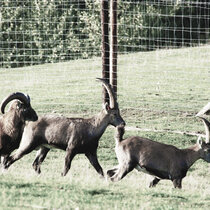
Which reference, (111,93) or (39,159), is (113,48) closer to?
(111,93)

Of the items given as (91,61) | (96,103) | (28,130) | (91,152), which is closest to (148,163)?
(91,152)

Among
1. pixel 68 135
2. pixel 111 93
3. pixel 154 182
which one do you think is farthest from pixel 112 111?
pixel 154 182

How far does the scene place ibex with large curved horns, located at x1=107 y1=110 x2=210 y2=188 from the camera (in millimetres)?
11695

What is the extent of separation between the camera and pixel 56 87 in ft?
76.8

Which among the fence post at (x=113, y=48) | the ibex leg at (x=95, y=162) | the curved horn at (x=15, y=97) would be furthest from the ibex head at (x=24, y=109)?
the fence post at (x=113, y=48)

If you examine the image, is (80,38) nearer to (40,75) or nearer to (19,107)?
(40,75)

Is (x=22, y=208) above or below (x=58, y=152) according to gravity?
above

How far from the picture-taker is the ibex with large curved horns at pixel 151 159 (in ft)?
38.4

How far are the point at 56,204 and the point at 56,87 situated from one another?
15.1 m

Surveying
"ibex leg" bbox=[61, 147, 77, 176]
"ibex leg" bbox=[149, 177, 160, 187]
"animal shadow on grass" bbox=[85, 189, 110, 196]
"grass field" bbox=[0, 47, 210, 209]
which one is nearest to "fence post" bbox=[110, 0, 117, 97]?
"grass field" bbox=[0, 47, 210, 209]

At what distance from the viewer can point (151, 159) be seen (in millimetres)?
11844

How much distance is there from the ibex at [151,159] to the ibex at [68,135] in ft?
2.02

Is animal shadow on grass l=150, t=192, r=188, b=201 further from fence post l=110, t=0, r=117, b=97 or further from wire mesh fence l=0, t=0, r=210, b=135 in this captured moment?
fence post l=110, t=0, r=117, b=97

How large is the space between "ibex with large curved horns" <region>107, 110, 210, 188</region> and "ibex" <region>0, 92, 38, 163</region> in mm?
1646
